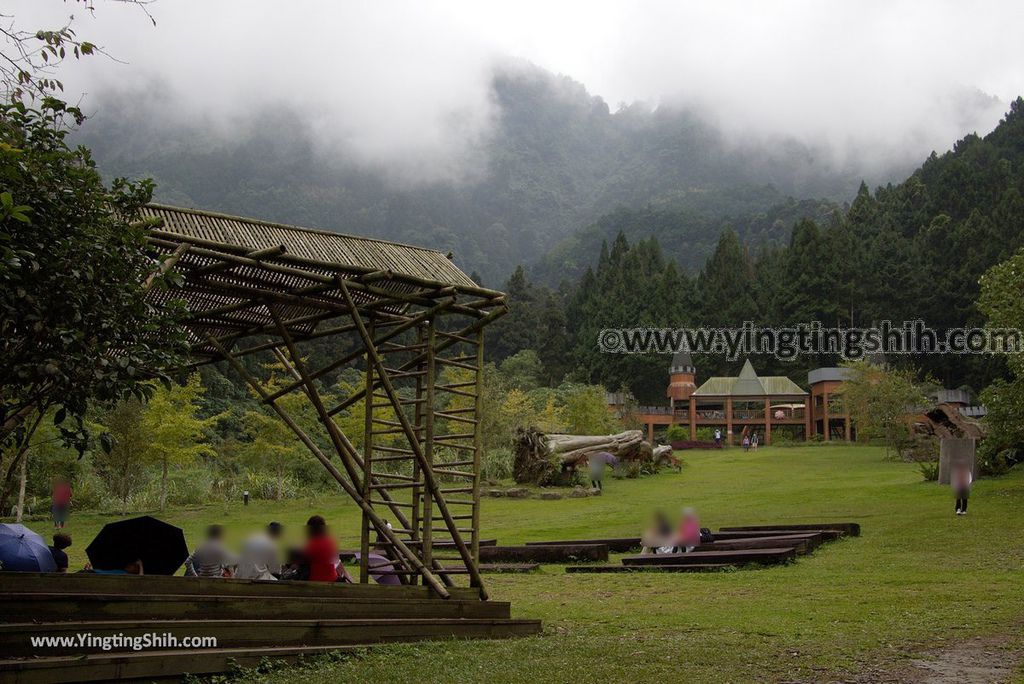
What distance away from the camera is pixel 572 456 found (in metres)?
33.8

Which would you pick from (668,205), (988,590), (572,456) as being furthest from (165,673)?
(668,205)

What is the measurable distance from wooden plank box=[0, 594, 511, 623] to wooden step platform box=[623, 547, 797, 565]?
6620 millimetres

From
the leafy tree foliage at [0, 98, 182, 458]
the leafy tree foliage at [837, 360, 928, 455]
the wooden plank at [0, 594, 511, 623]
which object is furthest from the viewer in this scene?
the leafy tree foliage at [837, 360, 928, 455]

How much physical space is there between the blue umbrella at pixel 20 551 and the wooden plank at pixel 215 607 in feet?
4.08

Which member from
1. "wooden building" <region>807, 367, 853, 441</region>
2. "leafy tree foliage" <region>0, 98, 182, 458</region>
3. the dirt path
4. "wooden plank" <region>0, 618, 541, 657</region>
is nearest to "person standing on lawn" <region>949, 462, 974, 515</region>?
the dirt path

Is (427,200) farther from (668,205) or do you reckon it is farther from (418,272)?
(418,272)

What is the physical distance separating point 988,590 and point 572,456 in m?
22.8

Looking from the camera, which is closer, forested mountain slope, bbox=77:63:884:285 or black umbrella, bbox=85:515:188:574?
black umbrella, bbox=85:515:188:574

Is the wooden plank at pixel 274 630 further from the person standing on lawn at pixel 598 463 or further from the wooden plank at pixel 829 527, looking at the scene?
the person standing on lawn at pixel 598 463

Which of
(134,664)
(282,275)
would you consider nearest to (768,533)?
(282,275)

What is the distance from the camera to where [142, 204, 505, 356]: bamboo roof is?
8.14 meters

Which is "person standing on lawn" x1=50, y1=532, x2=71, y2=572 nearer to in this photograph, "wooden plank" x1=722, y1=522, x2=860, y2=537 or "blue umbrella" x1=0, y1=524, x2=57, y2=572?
"blue umbrella" x1=0, y1=524, x2=57, y2=572

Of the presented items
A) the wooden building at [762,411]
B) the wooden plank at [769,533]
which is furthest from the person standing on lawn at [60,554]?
the wooden building at [762,411]

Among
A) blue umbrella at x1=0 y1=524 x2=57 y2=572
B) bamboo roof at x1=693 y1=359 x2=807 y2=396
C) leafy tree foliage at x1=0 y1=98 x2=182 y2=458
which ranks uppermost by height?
bamboo roof at x1=693 y1=359 x2=807 y2=396
